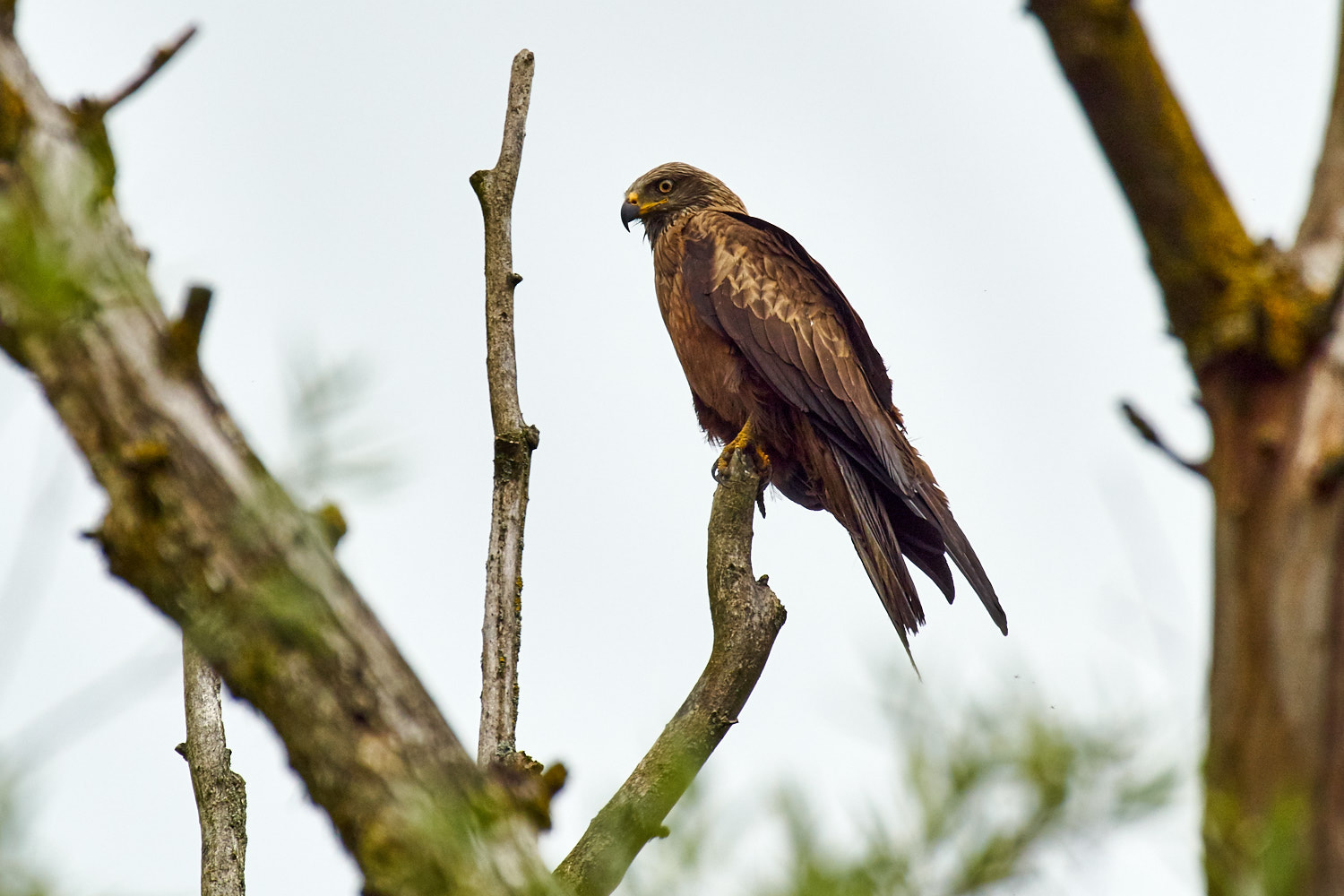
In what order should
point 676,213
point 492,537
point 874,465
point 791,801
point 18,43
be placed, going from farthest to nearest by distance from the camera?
1. point 676,213
2. point 874,465
3. point 492,537
4. point 18,43
5. point 791,801

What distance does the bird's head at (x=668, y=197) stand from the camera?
6.76m

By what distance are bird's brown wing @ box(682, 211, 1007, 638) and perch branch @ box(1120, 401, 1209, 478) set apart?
3344 millimetres

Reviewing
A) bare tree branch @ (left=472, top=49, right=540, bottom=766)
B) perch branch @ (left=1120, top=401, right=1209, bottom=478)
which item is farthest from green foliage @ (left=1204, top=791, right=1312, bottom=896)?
bare tree branch @ (left=472, top=49, right=540, bottom=766)

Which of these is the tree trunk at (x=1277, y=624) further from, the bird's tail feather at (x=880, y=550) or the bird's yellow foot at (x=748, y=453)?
the bird's yellow foot at (x=748, y=453)

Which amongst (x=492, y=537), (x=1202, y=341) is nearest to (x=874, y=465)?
(x=492, y=537)

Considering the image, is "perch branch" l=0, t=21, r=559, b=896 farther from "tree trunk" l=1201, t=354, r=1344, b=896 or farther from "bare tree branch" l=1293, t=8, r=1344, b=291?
"bare tree branch" l=1293, t=8, r=1344, b=291

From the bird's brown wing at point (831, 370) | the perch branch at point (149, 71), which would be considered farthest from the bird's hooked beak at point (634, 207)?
the perch branch at point (149, 71)

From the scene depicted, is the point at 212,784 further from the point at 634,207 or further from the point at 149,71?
the point at 634,207

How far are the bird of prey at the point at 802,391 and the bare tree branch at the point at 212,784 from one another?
223 centimetres

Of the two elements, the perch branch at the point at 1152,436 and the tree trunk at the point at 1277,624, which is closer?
the tree trunk at the point at 1277,624

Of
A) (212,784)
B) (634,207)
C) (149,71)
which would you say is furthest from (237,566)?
(634,207)

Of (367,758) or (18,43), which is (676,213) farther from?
(367,758)

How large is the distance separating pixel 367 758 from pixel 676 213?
18.5 ft

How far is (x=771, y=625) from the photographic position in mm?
3592
